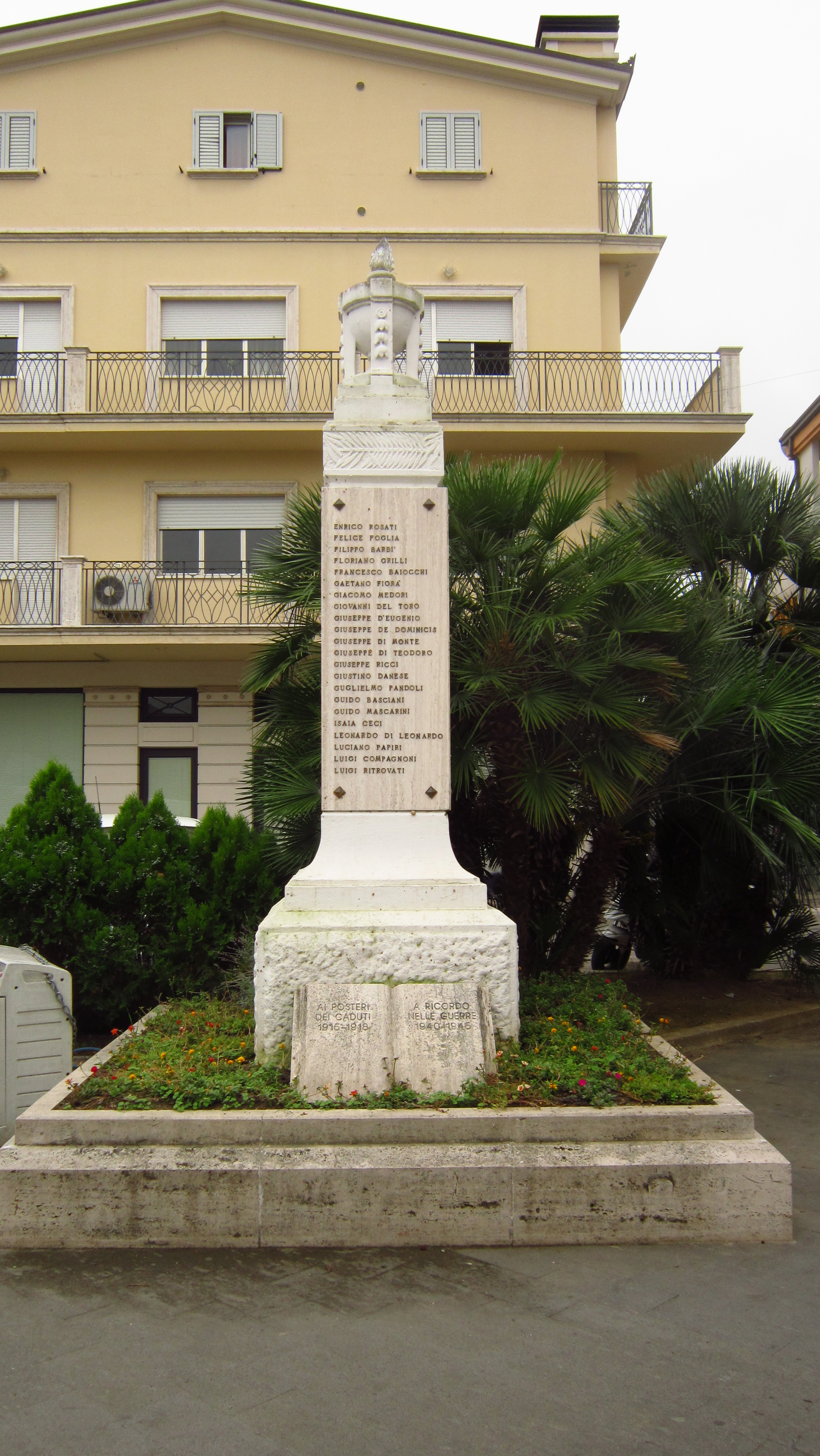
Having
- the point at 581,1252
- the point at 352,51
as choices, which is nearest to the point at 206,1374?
the point at 581,1252

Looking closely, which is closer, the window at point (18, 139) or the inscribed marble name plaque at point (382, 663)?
the inscribed marble name plaque at point (382, 663)

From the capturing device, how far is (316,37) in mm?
20094

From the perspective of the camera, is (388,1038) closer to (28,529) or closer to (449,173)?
(28,529)

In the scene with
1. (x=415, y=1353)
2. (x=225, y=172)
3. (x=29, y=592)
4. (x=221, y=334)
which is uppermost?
(x=225, y=172)

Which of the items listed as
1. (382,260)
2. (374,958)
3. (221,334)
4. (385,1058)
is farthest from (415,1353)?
(221,334)

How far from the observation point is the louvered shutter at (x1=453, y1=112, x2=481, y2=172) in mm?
20234

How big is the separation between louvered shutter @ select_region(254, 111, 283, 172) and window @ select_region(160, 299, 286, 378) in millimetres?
2390

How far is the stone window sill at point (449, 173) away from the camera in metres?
20.0

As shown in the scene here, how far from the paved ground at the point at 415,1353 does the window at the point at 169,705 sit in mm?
15913

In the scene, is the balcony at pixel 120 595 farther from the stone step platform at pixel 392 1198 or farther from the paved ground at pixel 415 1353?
the paved ground at pixel 415 1353

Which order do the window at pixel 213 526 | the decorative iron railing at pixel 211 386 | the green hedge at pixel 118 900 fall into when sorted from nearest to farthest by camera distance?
the green hedge at pixel 118 900
the decorative iron railing at pixel 211 386
the window at pixel 213 526

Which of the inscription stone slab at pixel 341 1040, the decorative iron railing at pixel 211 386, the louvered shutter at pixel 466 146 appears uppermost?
the louvered shutter at pixel 466 146

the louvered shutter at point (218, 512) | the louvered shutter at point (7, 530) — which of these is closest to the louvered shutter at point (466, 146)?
the louvered shutter at point (218, 512)

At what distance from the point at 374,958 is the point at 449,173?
59.1 ft
